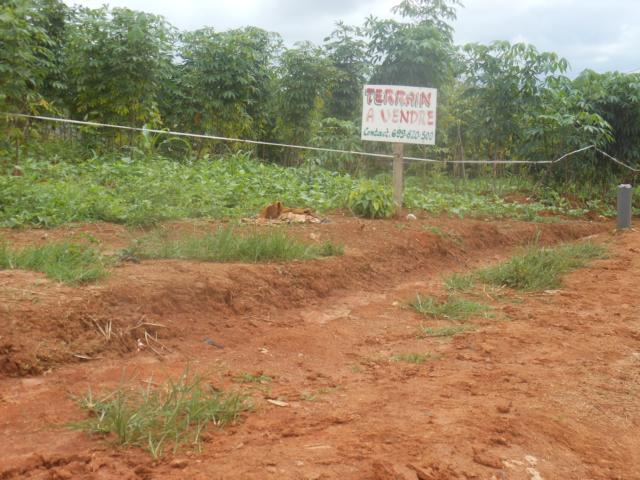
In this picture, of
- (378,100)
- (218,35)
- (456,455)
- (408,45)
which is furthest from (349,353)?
(218,35)

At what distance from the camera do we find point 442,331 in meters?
4.34

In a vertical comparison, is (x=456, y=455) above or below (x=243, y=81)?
below

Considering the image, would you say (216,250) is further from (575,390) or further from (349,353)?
(575,390)

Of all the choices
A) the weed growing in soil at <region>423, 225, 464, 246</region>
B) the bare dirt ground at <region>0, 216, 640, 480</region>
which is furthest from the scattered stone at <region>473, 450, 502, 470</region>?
the weed growing in soil at <region>423, 225, 464, 246</region>

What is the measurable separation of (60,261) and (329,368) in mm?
1744

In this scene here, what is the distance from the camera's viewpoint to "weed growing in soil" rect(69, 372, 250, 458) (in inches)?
95.5

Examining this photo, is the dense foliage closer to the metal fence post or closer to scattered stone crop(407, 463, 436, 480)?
the metal fence post

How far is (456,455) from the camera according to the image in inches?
94.3

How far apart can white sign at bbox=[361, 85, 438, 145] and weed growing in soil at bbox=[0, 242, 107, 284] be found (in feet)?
13.1

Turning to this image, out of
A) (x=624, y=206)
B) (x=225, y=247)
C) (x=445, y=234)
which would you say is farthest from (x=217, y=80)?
(x=225, y=247)

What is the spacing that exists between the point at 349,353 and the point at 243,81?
796cm

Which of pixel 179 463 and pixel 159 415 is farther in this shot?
pixel 159 415

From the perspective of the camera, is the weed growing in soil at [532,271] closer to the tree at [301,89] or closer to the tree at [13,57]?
the tree at [13,57]

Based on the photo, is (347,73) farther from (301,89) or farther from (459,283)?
(459,283)
